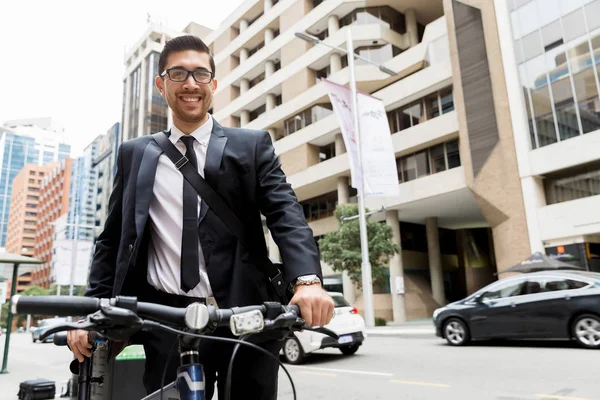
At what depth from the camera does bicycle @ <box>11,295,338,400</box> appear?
1119mm

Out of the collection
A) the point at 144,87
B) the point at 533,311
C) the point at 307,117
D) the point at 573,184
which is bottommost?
the point at 533,311

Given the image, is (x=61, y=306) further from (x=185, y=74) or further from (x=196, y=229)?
(x=185, y=74)

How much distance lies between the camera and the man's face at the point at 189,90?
1.88 m

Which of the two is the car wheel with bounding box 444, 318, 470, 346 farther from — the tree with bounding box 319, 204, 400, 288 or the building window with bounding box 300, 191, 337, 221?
the building window with bounding box 300, 191, 337, 221

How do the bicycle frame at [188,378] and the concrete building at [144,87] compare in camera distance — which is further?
the concrete building at [144,87]

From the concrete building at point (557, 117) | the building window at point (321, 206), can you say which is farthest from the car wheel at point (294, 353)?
the building window at point (321, 206)

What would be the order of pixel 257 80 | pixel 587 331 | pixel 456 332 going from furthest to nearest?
pixel 257 80 < pixel 456 332 < pixel 587 331

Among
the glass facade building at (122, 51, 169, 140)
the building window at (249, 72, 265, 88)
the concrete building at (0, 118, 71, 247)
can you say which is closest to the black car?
the building window at (249, 72, 265, 88)

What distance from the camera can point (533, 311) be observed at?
9.72 meters

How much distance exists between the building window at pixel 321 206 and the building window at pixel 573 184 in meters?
15.4

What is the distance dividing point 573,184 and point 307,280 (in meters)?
21.9

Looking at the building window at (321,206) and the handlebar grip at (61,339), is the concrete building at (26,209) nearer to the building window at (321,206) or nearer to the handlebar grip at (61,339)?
the building window at (321,206)

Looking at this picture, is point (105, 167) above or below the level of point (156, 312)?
above

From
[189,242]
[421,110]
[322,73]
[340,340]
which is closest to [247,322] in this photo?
[189,242]
